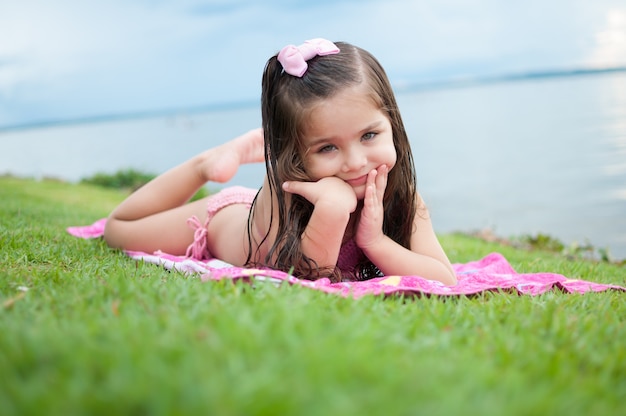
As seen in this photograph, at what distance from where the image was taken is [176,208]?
3.65 metres

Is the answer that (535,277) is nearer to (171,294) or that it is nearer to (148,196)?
(171,294)

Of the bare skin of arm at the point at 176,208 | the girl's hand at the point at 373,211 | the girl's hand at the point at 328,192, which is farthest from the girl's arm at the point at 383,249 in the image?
the bare skin of arm at the point at 176,208

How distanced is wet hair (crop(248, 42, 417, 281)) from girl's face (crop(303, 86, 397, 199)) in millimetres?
37

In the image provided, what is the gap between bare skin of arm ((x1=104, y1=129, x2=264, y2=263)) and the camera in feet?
11.5

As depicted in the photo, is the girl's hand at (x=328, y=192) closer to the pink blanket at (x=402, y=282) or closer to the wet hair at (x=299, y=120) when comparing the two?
the wet hair at (x=299, y=120)

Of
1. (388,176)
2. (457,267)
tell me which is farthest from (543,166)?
(388,176)

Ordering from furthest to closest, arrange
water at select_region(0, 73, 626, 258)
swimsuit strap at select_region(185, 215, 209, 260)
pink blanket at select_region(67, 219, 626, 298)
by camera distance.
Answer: water at select_region(0, 73, 626, 258), swimsuit strap at select_region(185, 215, 209, 260), pink blanket at select_region(67, 219, 626, 298)

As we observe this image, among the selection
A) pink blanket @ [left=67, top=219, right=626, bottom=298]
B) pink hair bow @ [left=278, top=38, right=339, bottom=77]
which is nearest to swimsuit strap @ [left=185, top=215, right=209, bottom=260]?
pink blanket @ [left=67, top=219, right=626, bottom=298]

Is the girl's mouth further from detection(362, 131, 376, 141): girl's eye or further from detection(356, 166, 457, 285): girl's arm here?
detection(362, 131, 376, 141): girl's eye

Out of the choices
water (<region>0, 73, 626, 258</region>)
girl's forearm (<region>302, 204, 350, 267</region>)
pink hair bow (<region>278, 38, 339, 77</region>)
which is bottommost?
water (<region>0, 73, 626, 258</region>)

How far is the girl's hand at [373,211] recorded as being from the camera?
275 centimetres

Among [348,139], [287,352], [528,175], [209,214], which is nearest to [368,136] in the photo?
[348,139]

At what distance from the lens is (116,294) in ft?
6.44

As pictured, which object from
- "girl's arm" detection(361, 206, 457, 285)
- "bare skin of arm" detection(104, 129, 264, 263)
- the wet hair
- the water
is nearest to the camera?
the wet hair
